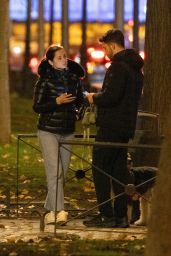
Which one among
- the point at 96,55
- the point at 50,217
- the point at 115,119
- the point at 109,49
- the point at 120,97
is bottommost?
the point at 96,55

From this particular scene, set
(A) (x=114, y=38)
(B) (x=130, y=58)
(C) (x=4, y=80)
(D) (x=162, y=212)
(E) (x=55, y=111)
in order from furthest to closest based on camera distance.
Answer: (C) (x=4, y=80)
(E) (x=55, y=111)
(A) (x=114, y=38)
(B) (x=130, y=58)
(D) (x=162, y=212)

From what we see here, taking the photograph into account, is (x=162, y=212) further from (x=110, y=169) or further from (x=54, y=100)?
(x=54, y=100)

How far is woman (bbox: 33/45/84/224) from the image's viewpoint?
887 cm

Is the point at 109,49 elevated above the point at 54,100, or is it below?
above

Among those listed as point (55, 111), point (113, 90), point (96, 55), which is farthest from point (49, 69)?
point (96, 55)

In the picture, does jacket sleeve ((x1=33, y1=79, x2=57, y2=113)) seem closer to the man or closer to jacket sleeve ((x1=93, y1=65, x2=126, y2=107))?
the man

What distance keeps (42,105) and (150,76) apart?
6.79 feet

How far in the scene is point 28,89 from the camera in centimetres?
3875

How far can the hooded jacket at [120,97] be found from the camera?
839 centimetres

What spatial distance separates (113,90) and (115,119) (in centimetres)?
29

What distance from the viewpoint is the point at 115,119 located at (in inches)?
333

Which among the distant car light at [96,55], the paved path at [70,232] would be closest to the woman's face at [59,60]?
the paved path at [70,232]

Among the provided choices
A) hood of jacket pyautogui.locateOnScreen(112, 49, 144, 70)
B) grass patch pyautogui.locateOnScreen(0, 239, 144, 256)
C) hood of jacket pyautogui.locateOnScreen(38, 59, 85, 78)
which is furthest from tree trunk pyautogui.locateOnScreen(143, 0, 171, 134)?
grass patch pyautogui.locateOnScreen(0, 239, 144, 256)

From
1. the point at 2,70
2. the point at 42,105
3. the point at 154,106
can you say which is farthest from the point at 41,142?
the point at 2,70
